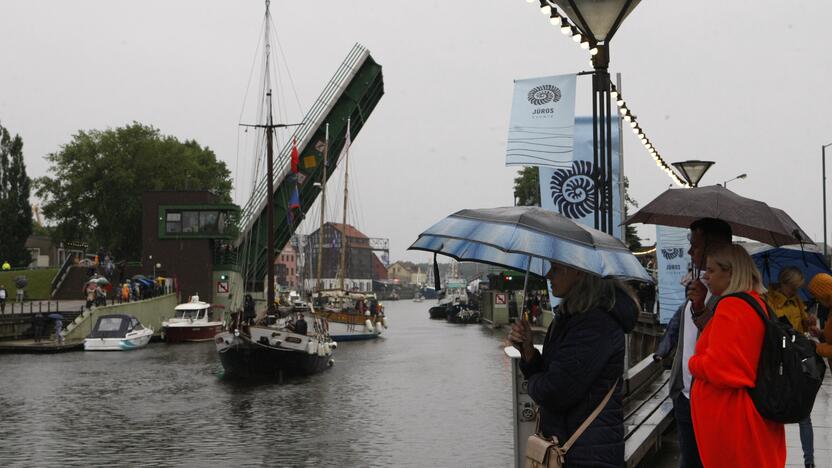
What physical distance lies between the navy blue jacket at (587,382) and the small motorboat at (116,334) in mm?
36996

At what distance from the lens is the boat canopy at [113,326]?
1574 inches

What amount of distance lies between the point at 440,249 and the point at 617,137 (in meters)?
7.76

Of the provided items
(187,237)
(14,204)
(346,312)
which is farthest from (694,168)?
(14,204)

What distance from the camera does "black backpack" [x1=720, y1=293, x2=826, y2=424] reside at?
3.76 m

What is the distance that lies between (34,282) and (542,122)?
192ft

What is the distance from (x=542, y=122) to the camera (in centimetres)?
978

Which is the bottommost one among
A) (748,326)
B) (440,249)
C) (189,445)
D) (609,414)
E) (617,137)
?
(189,445)

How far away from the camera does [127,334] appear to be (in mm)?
40375

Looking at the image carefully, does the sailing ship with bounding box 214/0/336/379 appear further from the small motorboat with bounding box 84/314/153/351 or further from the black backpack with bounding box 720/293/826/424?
the black backpack with bounding box 720/293/826/424

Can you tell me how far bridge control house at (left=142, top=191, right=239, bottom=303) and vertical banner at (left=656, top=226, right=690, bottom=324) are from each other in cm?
3988

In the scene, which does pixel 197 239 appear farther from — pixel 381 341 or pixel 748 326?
pixel 748 326

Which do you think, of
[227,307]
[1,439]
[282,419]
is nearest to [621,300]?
[1,439]

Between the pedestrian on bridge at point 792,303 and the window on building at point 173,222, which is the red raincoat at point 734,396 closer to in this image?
the pedestrian on bridge at point 792,303

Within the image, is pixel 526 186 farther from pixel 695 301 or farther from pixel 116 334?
pixel 695 301
